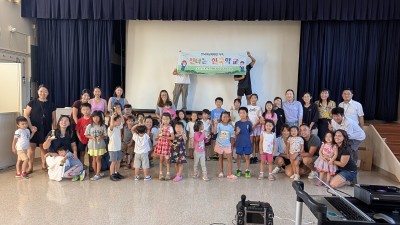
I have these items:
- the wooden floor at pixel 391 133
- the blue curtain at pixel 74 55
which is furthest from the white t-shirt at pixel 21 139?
the wooden floor at pixel 391 133

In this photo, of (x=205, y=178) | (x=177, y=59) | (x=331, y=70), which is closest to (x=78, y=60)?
(x=177, y=59)

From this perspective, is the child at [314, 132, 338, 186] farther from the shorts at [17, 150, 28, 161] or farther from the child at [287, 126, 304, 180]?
the shorts at [17, 150, 28, 161]

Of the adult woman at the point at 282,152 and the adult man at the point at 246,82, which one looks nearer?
the adult woman at the point at 282,152

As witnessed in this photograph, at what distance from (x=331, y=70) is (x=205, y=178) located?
3807 mm

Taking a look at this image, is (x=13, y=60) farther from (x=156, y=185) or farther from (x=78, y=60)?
(x=156, y=185)

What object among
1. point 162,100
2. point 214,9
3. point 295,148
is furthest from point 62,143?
point 214,9

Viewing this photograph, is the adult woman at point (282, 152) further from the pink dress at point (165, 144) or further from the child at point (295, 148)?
the pink dress at point (165, 144)

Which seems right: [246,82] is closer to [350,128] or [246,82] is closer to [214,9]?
[214,9]

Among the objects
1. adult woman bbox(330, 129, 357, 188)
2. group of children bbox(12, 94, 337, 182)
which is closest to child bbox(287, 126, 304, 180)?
group of children bbox(12, 94, 337, 182)

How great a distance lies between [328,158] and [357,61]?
302 cm

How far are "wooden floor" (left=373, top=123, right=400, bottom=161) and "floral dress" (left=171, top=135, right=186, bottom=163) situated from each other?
369cm

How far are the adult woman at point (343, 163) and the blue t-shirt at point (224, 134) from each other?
144 cm

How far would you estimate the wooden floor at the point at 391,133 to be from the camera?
5133 millimetres

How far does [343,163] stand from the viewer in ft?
13.0
